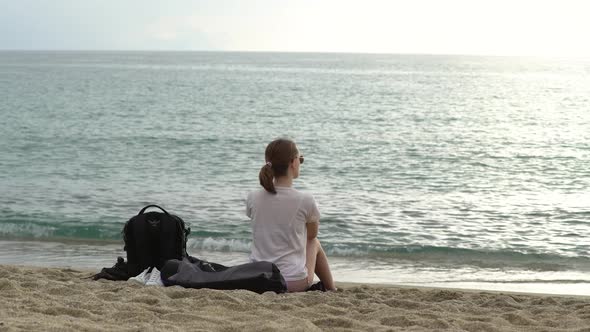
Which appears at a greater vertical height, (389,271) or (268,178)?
(268,178)

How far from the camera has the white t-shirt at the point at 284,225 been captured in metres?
6.65

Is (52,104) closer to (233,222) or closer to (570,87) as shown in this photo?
(233,222)

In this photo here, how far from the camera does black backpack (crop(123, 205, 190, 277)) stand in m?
7.28

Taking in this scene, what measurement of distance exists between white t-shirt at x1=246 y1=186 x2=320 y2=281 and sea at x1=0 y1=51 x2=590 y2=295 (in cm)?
345

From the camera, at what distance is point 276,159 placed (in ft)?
21.6

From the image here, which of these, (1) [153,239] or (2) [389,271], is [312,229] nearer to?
(1) [153,239]

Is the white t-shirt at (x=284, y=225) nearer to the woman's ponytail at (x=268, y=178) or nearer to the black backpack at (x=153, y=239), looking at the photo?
the woman's ponytail at (x=268, y=178)

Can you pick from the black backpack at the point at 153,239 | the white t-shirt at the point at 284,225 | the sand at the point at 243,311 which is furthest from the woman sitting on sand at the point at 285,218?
the black backpack at the point at 153,239

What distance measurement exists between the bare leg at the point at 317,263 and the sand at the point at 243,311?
0.20 m

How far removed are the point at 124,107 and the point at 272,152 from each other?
37190 mm

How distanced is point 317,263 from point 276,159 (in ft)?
3.65

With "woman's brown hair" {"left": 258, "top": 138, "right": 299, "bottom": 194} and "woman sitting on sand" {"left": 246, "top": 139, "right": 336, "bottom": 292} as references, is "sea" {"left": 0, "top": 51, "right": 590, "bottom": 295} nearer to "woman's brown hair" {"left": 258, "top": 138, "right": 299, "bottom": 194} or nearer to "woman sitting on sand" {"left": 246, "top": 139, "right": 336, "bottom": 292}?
"woman sitting on sand" {"left": 246, "top": 139, "right": 336, "bottom": 292}

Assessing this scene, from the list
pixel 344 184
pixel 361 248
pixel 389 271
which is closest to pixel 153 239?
pixel 389 271

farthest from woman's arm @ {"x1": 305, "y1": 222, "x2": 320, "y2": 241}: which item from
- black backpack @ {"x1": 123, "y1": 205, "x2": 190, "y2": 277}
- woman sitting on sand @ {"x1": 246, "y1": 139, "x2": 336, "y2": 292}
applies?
black backpack @ {"x1": 123, "y1": 205, "x2": 190, "y2": 277}
